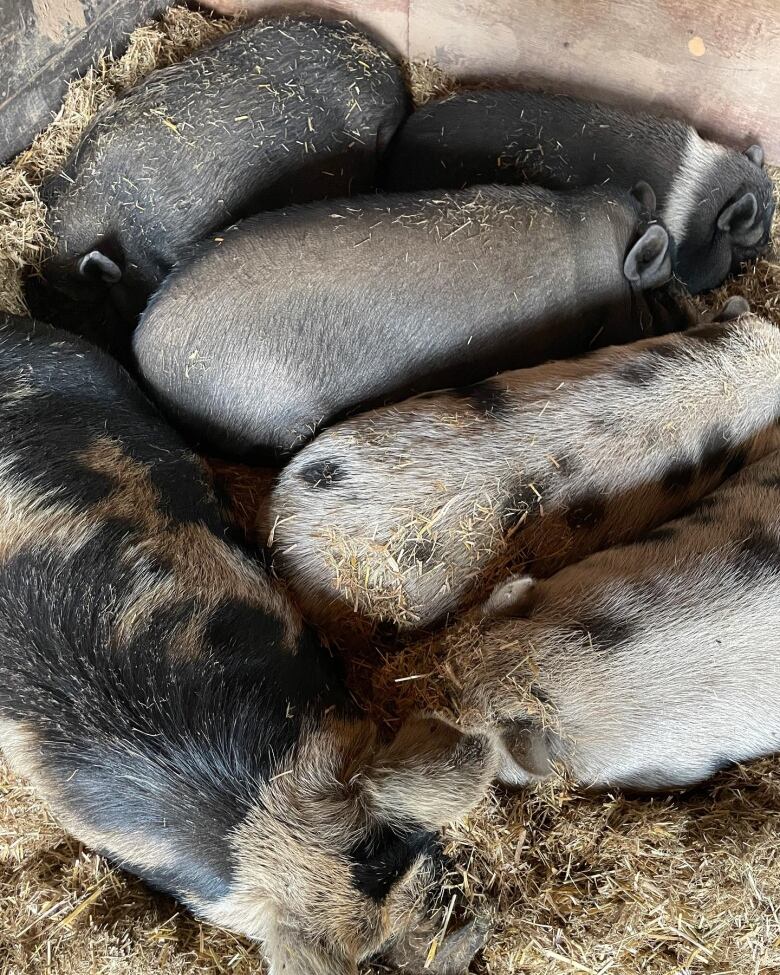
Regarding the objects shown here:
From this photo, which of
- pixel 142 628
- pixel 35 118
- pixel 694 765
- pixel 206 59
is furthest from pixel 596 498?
pixel 35 118

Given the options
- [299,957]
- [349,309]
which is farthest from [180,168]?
[299,957]

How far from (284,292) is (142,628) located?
1209mm

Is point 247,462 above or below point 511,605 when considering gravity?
above

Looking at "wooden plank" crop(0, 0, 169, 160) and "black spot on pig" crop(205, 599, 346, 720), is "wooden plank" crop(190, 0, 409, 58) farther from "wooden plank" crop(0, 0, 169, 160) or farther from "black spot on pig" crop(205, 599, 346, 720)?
"black spot on pig" crop(205, 599, 346, 720)

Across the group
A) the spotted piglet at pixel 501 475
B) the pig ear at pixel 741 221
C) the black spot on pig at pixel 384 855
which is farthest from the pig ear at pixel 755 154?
the black spot on pig at pixel 384 855

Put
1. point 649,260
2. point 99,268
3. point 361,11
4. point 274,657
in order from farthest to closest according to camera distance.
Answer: point 361,11
point 649,260
point 99,268
point 274,657

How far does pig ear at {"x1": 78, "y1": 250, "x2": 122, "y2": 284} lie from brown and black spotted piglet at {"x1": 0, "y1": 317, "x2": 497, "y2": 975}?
1046 mm

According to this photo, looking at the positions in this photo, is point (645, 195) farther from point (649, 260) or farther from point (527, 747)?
point (527, 747)

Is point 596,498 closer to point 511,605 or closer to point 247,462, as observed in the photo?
point 511,605

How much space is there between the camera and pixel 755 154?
12.1 ft

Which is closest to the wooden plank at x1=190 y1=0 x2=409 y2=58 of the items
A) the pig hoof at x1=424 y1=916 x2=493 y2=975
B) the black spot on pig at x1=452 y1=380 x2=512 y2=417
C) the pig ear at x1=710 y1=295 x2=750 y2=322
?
the pig ear at x1=710 y1=295 x2=750 y2=322

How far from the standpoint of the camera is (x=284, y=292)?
2832mm

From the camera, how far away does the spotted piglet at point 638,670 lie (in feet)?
7.64

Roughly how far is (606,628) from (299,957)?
1165 mm
